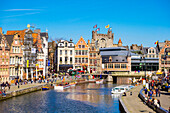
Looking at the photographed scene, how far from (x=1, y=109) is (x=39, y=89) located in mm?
27872

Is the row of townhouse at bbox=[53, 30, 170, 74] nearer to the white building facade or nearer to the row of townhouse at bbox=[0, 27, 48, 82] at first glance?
the white building facade

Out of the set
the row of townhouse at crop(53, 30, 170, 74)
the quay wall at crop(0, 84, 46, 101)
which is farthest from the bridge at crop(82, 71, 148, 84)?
the quay wall at crop(0, 84, 46, 101)

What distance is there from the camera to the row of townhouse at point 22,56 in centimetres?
7919

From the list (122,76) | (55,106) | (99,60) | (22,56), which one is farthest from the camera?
(99,60)

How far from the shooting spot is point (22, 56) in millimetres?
87438

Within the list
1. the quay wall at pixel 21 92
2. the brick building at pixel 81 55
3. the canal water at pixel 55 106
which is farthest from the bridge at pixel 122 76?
the canal water at pixel 55 106

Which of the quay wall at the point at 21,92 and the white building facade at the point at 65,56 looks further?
the white building facade at the point at 65,56

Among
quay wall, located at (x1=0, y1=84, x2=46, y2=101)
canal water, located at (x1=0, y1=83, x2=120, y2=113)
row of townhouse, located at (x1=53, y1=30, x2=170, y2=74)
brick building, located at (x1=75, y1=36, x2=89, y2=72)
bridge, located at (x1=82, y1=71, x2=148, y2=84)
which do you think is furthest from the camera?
brick building, located at (x1=75, y1=36, x2=89, y2=72)

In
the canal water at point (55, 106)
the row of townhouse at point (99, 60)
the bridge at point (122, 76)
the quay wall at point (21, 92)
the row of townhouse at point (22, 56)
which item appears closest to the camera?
the canal water at point (55, 106)

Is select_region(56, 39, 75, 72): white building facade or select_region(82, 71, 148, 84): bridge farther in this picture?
select_region(56, 39, 75, 72): white building facade

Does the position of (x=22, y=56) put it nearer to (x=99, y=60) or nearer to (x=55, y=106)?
(x=55, y=106)

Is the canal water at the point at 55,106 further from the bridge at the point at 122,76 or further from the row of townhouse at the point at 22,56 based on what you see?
the bridge at the point at 122,76

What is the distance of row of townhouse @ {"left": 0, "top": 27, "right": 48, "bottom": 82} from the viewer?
260ft

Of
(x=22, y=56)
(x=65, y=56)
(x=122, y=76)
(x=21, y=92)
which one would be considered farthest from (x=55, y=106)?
(x=65, y=56)
